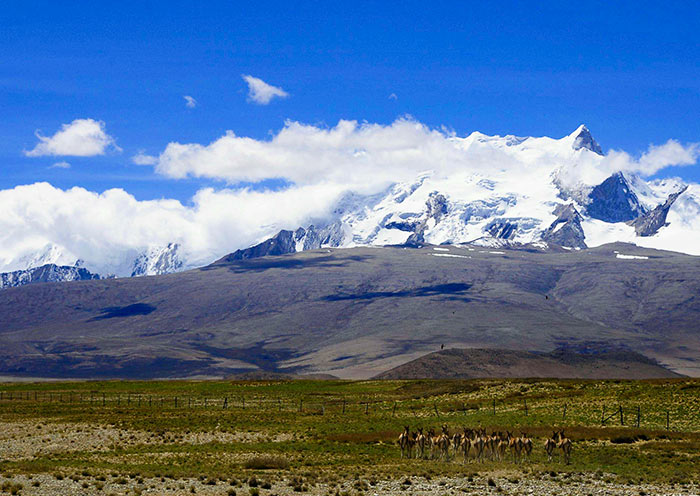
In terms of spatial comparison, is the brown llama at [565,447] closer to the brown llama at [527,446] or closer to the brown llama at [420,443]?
the brown llama at [527,446]

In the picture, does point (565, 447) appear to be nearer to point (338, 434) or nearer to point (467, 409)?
point (338, 434)

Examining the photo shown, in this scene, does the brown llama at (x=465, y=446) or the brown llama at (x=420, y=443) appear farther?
the brown llama at (x=420, y=443)

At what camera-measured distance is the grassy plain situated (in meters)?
49.0

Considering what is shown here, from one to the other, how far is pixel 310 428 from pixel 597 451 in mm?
25729

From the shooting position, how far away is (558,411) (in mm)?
81062

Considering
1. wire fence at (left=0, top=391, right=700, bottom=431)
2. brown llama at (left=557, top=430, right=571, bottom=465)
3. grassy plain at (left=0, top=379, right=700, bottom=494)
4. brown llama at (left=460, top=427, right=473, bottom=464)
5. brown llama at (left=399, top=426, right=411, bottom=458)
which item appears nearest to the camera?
grassy plain at (left=0, top=379, right=700, bottom=494)

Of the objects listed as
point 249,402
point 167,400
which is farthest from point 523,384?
point 167,400

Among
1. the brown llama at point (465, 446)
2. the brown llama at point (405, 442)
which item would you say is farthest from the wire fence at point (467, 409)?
the brown llama at point (465, 446)

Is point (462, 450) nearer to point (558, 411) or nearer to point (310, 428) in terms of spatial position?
point (310, 428)

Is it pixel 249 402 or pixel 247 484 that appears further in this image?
pixel 249 402

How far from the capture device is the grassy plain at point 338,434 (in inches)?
1928

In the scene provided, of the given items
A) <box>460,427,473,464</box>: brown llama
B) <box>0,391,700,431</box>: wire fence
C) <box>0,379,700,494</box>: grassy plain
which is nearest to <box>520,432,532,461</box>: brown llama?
<box>0,379,700,494</box>: grassy plain

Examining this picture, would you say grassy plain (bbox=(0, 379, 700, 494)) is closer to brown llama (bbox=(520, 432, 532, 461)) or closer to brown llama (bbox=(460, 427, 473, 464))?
brown llama (bbox=(520, 432, 532, 461))

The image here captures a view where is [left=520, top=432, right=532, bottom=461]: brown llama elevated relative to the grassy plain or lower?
elevated
